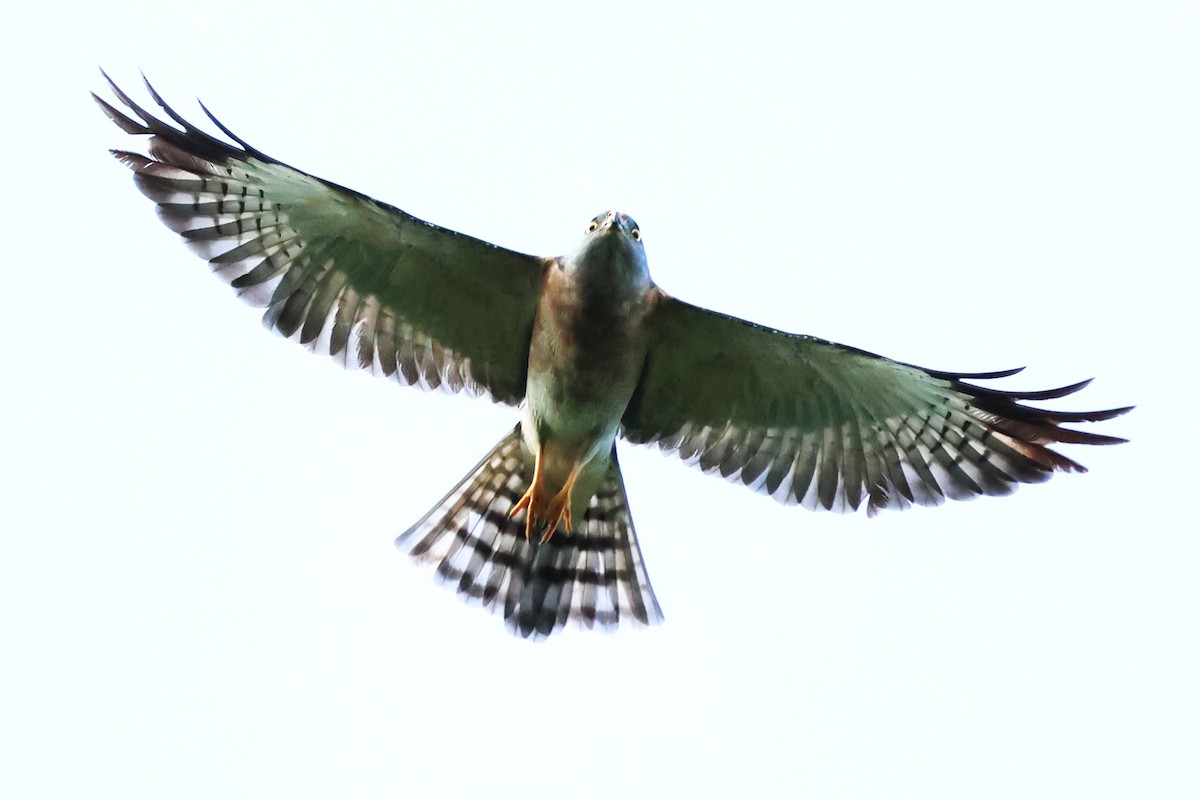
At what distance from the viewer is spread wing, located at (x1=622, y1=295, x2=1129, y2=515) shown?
8273 mm

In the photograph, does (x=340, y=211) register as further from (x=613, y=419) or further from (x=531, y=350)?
(x=613, y=419)

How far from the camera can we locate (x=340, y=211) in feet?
26.3

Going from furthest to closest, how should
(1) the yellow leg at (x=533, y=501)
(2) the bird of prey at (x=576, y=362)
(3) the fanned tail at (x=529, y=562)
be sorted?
(3) the fanned tail at (x=529, y=562)
(1) the yellow leg at (x=533, y=501)
(2) the bird of prey at (x=576, y=362)

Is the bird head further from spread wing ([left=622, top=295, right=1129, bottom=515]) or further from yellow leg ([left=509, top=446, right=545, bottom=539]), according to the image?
yellow leg ([left=509, top=446, right=545, bottom=539])

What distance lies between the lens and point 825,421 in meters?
8.80

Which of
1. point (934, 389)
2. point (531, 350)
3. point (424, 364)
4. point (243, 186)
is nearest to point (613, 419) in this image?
point (531, 350)

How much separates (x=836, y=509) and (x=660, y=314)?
1.74m

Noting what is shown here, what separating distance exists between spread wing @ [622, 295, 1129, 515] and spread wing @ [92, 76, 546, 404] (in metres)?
0.95

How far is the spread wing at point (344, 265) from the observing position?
7.96 m

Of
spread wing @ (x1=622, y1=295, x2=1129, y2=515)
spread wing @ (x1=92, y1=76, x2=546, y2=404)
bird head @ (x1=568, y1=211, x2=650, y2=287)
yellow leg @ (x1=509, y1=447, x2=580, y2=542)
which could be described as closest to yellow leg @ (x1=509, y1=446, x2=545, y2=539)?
yellow leg @ (x1=509, y1=447, x2=580, y2=542)

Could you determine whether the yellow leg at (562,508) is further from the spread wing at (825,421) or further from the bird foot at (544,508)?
the spread wing at (825,421)

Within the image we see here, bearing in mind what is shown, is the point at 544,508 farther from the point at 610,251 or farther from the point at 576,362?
the point at 610,251

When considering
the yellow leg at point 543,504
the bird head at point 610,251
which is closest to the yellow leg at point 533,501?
the yellow leg at point 543,504

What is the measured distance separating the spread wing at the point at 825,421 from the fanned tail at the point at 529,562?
93cm
